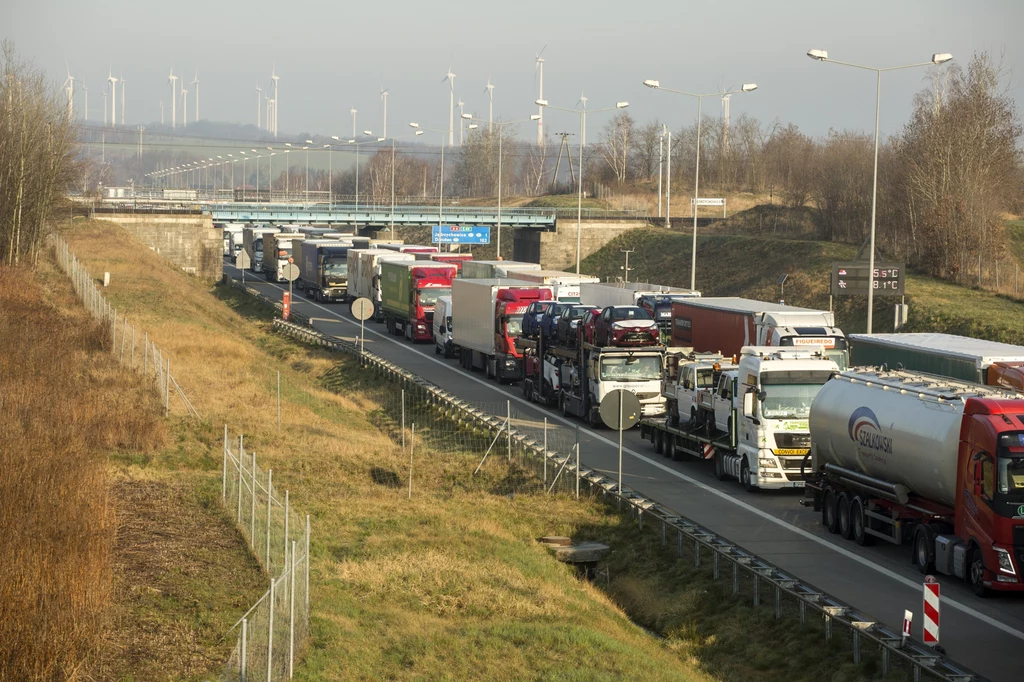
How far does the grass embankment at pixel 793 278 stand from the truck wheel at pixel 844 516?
2543 centimetres

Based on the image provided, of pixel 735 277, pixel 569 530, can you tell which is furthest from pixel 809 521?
Answer: pixel 735 277

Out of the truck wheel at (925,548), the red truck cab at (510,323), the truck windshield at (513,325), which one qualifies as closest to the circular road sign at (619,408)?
the truck wheel at (925,548)

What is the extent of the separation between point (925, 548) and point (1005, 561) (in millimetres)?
2178

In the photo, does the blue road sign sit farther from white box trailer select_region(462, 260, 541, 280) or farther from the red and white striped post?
the red and white striped post

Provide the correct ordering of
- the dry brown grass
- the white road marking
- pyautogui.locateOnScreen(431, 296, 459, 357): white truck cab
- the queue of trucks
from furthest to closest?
pyautogui.locateOnScreen(431, 296, 459, 357): white truck cab, the queue of trucks, the white road marking, the dry brown grass

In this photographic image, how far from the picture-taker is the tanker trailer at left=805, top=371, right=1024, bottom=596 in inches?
721

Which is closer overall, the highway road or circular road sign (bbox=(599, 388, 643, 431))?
the highway road

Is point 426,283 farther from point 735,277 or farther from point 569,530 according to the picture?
point 569,530

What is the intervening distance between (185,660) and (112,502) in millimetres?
7114

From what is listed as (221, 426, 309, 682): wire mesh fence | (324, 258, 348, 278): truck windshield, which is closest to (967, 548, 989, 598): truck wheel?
(221, 426, 309, 682): wire mesh fence

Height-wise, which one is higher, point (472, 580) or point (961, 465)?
point (961, 465)

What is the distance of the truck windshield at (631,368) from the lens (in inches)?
1363

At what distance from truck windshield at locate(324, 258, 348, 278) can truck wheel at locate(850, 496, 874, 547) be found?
200 ft

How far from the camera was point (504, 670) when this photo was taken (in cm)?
1470
